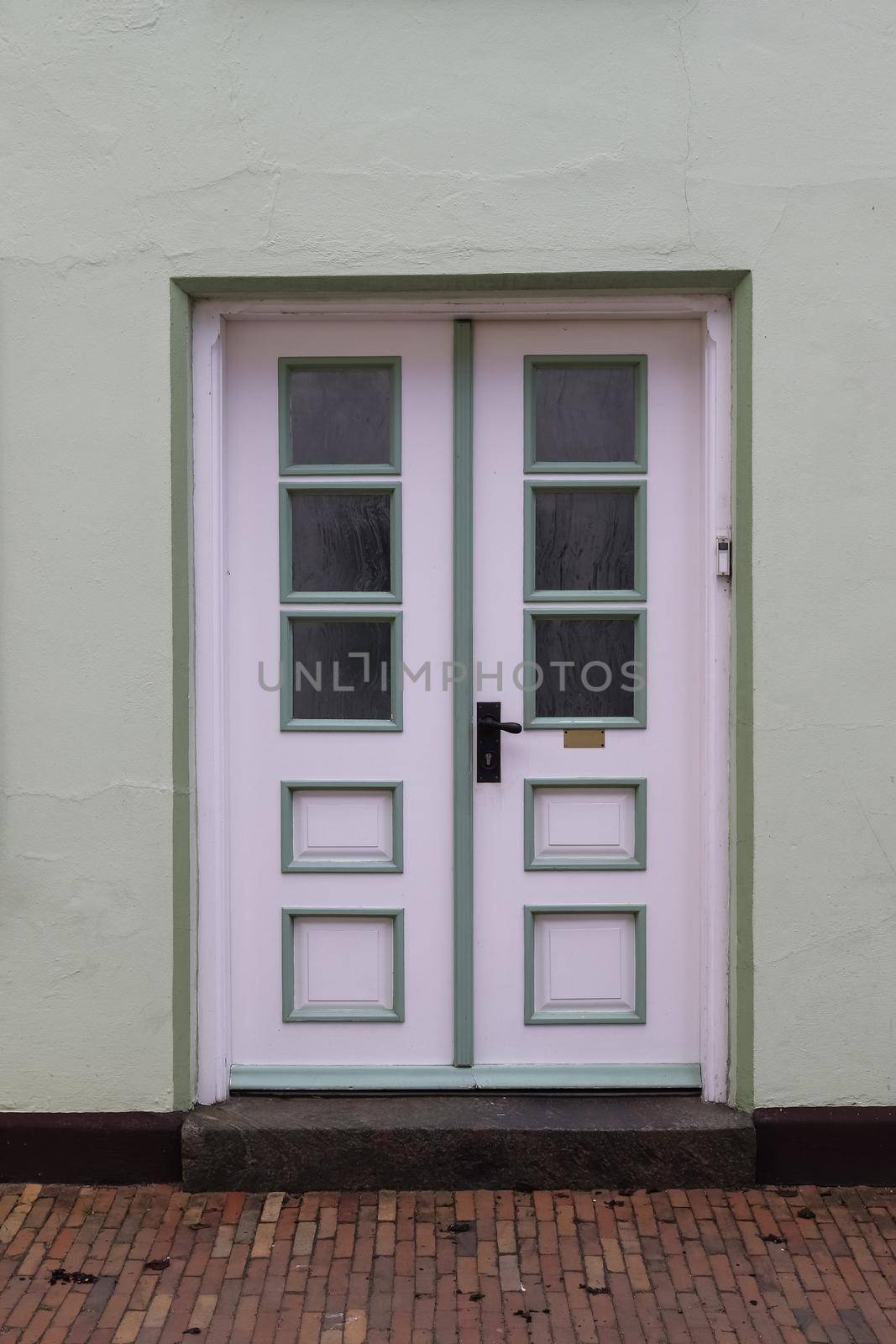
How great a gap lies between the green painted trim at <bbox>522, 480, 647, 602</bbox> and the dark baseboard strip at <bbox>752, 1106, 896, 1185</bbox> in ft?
5.47

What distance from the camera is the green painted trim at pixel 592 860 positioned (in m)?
3.68

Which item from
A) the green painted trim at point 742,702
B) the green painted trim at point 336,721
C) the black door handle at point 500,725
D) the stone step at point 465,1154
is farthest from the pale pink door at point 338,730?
the green painted trim at point 742,702

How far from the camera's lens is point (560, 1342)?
2812mm

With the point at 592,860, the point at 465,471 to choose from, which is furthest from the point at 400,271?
the point at 592,860

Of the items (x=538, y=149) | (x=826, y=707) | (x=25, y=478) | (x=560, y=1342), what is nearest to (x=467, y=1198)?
(x=560, y=1342)

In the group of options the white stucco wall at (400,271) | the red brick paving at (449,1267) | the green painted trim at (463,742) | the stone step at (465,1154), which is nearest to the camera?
the red brick paving at (449,1267)

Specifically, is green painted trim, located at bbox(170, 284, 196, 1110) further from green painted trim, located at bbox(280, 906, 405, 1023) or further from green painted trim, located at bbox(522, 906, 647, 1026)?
green painted trim, located at bbox(522, 906, 647, 1026)

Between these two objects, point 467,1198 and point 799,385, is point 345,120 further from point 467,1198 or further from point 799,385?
point 467,1198

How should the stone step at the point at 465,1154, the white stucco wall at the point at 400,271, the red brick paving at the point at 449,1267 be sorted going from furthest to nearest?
the stone step at the point at 465,1154 → the white stucco wall at the point at 400,271 → the red brick paving at the point at 449,1267

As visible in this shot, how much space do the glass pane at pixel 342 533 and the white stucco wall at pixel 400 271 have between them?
0.47m

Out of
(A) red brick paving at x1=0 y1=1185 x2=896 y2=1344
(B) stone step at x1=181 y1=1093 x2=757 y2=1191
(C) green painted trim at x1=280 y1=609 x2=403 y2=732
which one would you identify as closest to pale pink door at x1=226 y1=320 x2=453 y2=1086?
(C) green painted trim at x1=280 y1=609 x2=403 y2=732

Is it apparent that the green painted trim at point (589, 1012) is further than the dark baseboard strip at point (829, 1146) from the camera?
Yes

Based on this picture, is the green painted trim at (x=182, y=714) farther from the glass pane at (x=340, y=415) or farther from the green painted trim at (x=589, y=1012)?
the green painted trim at (x=589, y=1012)

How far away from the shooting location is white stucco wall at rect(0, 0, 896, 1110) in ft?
10.9
